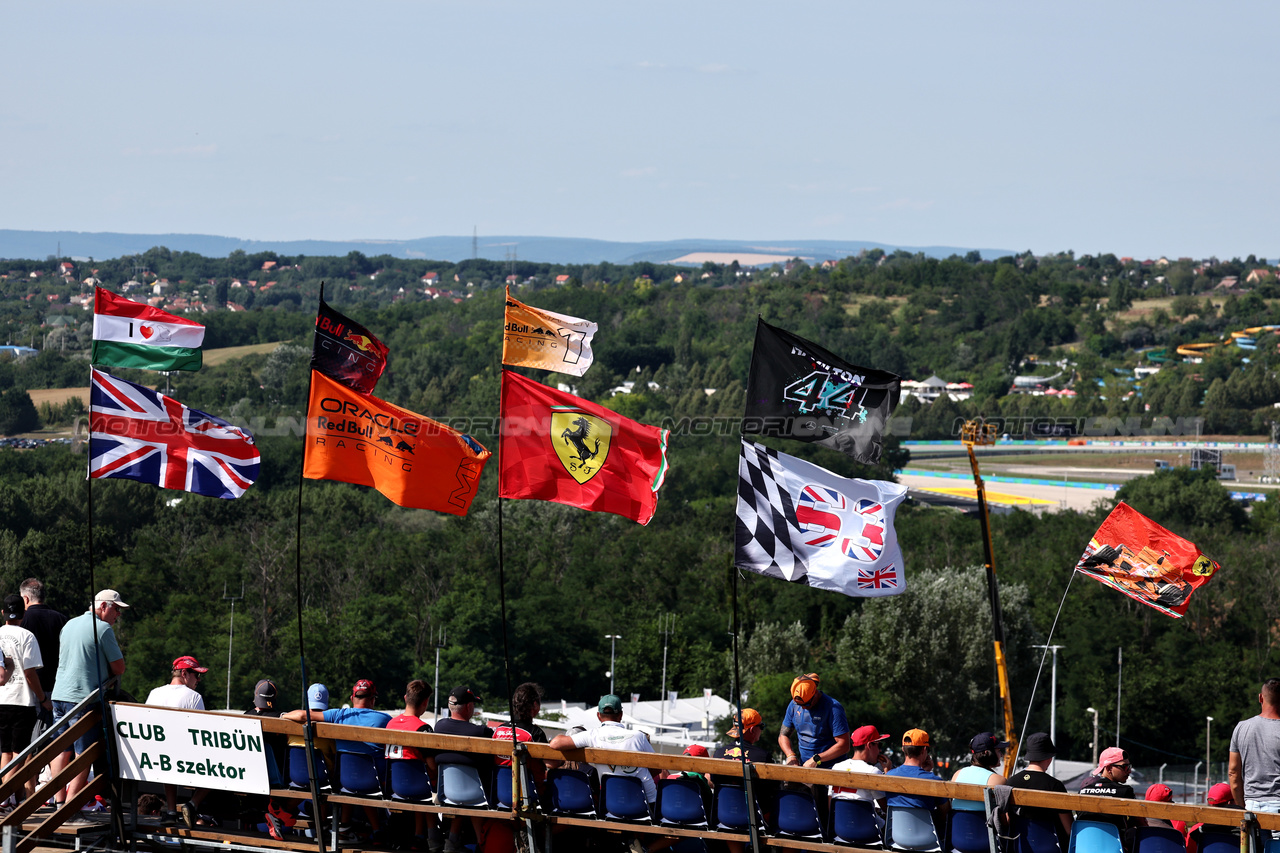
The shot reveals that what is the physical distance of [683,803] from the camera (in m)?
10.5

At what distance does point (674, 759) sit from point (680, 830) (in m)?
0.51

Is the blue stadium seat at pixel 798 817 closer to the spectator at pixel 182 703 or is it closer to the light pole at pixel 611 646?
the spectator at pixel 182 703

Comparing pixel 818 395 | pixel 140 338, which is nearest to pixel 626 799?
pixel 818 395

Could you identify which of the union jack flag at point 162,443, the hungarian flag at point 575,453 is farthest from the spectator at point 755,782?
the union jack flag at point 162,443

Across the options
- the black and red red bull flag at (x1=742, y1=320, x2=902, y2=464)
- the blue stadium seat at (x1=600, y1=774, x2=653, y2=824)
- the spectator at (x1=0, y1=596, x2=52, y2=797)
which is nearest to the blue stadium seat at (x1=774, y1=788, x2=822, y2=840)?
the blue stadium seat at (x1=600, y1=774, x2=653, y2=824)

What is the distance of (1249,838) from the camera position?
30.3 feet

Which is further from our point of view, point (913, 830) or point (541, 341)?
point (541, 341)

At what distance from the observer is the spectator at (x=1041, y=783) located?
9.81 metres

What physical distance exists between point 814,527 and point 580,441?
7.50 ft

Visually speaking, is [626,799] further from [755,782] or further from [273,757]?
[273,757]

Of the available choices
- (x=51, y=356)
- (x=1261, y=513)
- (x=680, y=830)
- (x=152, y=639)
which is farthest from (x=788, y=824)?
(x=51, y=356)

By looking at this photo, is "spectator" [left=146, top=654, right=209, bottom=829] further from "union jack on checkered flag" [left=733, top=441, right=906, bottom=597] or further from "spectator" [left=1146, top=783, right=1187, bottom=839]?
"spectator" [left=1146, top=783, right=1187, bottom=839]

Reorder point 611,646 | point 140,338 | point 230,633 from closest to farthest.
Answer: point 140,338, point 230,633, point 611,646

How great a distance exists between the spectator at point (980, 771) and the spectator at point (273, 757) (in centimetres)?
504
